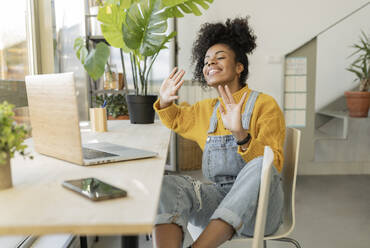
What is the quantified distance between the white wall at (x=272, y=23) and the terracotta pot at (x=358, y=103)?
712 mm

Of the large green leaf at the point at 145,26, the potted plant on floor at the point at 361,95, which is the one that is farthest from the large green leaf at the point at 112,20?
the potted plant on floor at the point at 361,95

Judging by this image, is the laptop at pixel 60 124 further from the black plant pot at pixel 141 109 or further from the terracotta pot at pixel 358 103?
the terracotta pot at pixel 358 103

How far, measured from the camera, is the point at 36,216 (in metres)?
0.51

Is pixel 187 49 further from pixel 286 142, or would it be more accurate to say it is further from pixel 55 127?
pixel 55 127

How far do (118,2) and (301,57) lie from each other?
2.19 m


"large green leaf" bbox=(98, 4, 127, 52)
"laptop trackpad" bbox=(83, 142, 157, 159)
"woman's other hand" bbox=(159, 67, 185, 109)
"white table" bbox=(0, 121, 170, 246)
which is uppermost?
"large green leaf" bbox=(98, 4, 127, 52)

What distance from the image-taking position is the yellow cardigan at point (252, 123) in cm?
124

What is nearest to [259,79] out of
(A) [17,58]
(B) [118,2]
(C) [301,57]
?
(C) [301,57]

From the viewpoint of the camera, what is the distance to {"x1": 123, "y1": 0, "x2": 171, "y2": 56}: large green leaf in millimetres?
1650

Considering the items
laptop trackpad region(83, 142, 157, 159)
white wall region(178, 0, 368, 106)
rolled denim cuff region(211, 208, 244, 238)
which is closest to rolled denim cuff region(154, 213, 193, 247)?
rolled denim cuff region(211, 208, 244, 238)

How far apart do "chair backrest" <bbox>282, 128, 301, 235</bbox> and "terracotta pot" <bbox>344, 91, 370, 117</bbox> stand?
2.34 m

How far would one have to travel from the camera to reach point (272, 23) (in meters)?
3.63

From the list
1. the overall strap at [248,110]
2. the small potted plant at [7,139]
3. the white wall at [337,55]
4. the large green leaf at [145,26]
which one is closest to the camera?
the small potted plant at [7,139]

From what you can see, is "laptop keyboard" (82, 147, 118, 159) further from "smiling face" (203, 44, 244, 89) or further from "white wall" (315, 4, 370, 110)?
"white wall" (315, 4, 370, 110)
